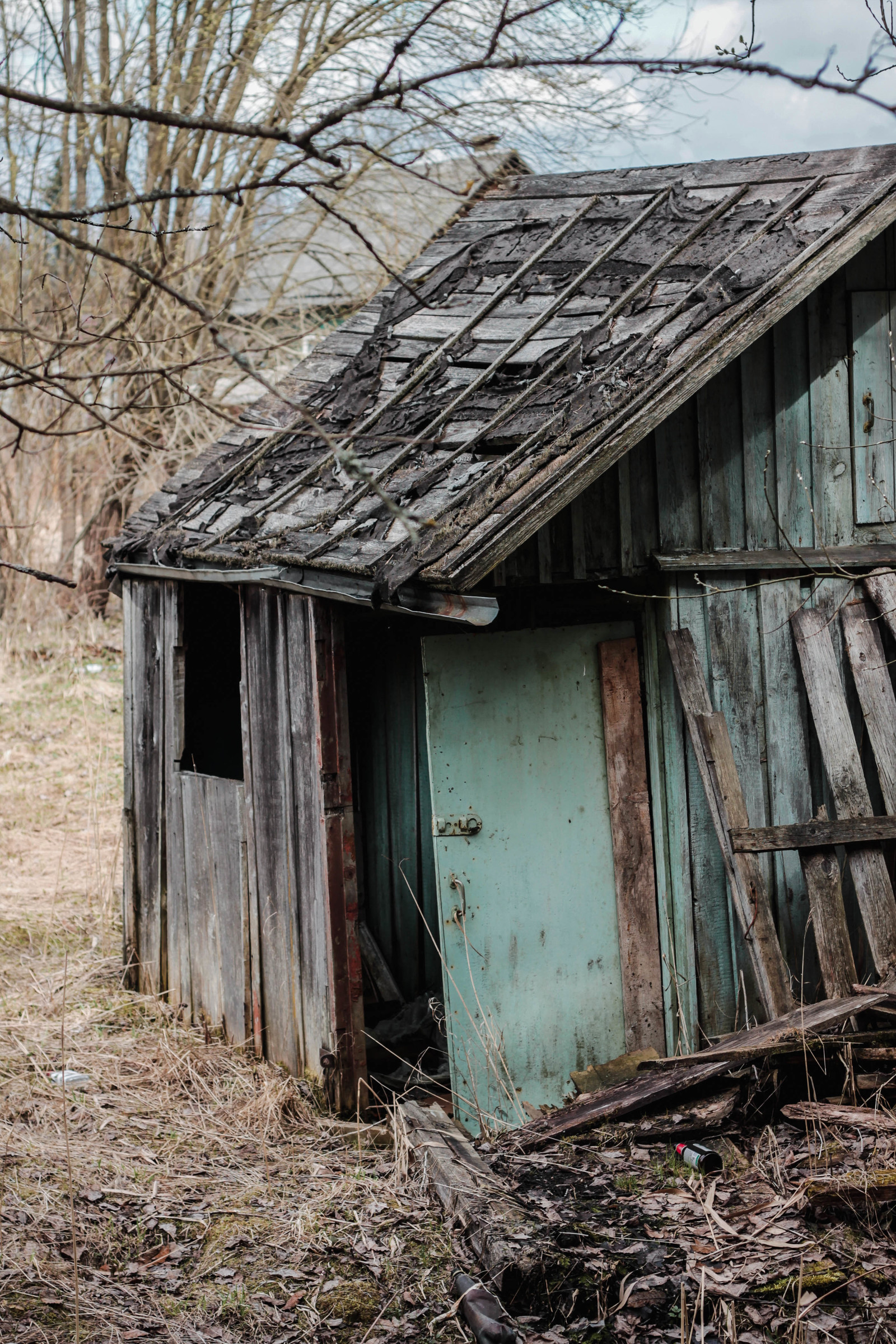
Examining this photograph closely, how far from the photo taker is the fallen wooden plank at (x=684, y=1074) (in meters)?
4.94

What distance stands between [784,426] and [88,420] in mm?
11531

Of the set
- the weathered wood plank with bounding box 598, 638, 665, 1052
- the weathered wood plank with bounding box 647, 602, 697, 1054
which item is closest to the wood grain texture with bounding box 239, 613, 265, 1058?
the weathered wood plank with bounding box 598, 638, 665, 1052

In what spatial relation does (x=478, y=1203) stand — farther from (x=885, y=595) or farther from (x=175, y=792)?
(x=175, y=792)

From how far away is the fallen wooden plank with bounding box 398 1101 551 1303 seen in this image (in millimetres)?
4027

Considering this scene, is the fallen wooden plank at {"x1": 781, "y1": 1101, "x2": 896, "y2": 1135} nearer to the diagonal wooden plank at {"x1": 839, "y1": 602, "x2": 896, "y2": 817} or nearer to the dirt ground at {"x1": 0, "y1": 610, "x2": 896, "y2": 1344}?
the dirt ground at {"x1": 0, "y1": 610, "x2": 896, "y2": 1344}

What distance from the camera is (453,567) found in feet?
15.8

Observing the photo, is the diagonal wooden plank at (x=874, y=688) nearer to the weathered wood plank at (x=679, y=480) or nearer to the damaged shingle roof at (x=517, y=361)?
the weathered wood plank at (x=679, y=480)

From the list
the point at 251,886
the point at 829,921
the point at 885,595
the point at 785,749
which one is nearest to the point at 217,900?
the point at 251,886

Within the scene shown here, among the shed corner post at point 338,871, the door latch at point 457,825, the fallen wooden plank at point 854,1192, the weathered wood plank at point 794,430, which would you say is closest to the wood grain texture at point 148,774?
the shed corner post at point 338,871

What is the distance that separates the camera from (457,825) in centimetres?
571

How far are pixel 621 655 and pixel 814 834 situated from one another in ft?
4.11

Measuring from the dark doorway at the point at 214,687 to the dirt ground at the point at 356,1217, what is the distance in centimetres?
218

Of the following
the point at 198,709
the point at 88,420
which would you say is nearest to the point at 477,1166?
the point at 198,709

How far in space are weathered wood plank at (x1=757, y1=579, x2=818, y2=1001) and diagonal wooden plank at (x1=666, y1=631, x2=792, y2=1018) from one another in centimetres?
32
